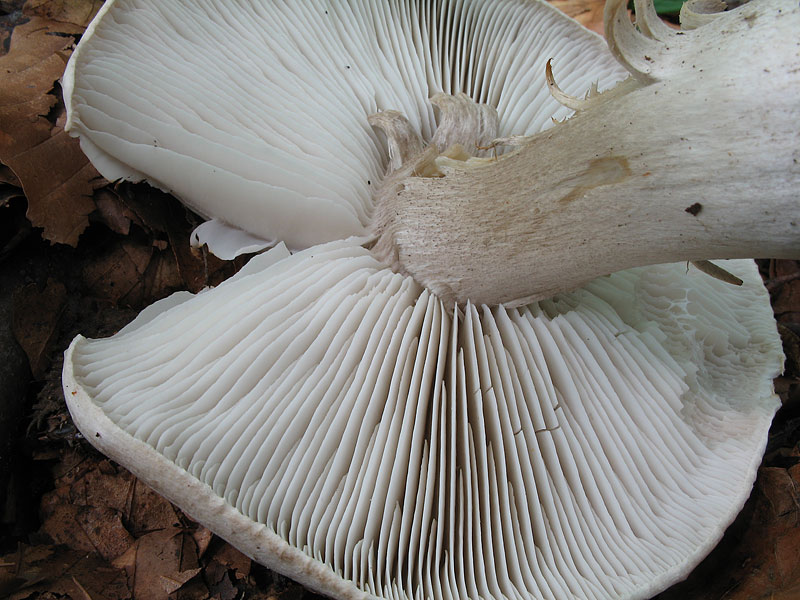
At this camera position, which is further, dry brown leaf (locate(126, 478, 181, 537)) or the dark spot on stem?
dry brown leaf (locate(126, 478, 181, 537))

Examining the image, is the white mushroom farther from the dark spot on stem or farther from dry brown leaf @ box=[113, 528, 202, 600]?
dry brown leaf @ box=[113, 528, 202, 600]

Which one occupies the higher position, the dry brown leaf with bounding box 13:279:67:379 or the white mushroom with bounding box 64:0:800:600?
the white mushroom with bounding box 64:0:800:600

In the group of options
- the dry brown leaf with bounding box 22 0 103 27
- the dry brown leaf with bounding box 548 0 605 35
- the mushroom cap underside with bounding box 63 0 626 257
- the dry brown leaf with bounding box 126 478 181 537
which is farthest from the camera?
the dry brown leaf with bounding box 548 0 605 35

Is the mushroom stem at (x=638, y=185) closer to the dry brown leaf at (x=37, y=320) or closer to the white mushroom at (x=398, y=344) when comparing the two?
the white mushroom at (x=398, y=344)

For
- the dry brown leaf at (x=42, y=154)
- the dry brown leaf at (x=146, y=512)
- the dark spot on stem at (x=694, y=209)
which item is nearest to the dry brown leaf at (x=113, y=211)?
the dry brown leaf at (x=42, y=154)

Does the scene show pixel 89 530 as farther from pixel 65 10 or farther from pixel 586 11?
pixel 586 11

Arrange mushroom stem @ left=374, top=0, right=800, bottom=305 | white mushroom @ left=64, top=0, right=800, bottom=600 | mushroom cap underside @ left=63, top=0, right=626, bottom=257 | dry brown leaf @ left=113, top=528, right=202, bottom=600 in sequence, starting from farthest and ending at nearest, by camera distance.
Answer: dry brown leaf @ left=113, top=528, right=202, bottom=600 → mushroom cap underside @ left=63, top=0, right=626, bottom=257 → white mushroom @ left=64, top=0, right=800, bottom=600 → mushroom stem @ left=374, top=0, right=800, bottom=305

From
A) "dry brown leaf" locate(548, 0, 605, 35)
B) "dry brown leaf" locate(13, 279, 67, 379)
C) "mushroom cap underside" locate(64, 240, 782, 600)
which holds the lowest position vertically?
"dry brown leaf" locate(13, 279, 67, 379)

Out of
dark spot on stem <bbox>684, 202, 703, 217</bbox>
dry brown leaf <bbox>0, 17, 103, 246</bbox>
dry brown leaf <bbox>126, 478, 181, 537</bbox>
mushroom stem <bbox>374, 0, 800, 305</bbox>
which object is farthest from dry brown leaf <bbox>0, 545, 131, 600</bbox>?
dark spot on stem <bbox>684, 202, 703, 217</bbox>
